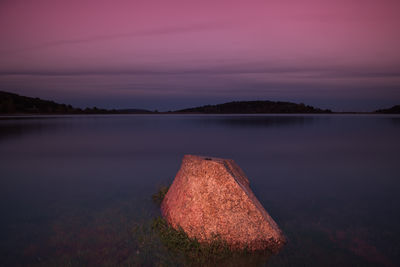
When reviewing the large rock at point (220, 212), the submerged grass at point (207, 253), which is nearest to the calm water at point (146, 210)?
the submerged grass at point (207, 253)

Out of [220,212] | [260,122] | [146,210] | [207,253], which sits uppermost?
[220,212]

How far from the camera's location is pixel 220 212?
7.05 m

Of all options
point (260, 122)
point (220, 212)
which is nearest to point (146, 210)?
point (220, 212)

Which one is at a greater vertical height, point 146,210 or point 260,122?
point 146,210

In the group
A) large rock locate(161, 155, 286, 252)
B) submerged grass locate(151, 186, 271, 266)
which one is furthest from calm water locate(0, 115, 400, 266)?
large rock locate(161, 155, 286, 252)

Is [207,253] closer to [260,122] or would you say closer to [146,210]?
[146,210]

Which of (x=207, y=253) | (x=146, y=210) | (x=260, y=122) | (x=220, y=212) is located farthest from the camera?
(x=260, y=122)

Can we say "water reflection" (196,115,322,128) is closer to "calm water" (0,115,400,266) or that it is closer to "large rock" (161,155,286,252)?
"calm water" (0,115,400,266)

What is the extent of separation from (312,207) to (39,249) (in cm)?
955

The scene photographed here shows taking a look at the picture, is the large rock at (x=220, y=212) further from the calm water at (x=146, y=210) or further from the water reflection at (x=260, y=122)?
the water reflection at (x=260, y=122)

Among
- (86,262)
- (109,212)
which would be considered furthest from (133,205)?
(86,262)

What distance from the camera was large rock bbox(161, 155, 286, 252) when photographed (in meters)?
6.85

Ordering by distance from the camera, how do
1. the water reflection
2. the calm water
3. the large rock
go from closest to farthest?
1. the large rock
2. the calm water
3. the water reflection

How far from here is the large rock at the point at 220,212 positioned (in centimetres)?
685
